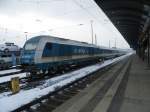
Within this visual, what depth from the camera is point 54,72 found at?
2552 cm

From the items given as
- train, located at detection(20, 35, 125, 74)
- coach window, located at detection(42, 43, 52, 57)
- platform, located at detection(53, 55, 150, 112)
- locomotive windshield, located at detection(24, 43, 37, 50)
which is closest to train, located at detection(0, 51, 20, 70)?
train, located at detection(20, 35, 125, 74)

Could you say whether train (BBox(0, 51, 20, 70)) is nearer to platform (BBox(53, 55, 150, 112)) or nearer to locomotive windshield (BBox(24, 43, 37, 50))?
locomotive windshield (BBox(24, 43, 37, 50))

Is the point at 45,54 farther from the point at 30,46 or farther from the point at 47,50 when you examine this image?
the point at 30,46

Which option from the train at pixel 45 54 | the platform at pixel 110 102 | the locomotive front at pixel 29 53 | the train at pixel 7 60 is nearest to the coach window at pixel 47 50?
the train at pixel 45 54

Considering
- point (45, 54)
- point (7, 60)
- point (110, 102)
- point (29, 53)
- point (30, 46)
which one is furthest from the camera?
point (7, 60)

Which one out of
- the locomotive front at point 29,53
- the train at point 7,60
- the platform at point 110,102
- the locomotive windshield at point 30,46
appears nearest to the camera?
the platform at point 110,102

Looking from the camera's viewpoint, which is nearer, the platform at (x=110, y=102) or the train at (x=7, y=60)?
the platform at (x=110, y=102)

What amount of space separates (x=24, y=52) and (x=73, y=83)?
271 inches

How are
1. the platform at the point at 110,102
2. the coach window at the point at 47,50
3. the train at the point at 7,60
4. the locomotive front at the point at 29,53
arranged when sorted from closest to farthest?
the platform at the point at 110,102 < the locomotive front at the point at 29,53 < the coach window at the point at 47,50 < the train at the point at 7,60

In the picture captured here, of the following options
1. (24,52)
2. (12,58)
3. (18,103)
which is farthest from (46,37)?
(12,58)

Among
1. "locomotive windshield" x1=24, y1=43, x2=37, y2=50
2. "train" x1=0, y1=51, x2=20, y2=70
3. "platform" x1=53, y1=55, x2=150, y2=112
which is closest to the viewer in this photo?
"platform" x1=53, y1=55, x2=150, y2=112

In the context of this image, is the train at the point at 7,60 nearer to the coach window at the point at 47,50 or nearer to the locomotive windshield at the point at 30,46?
the locomotive windshield at the point at 30,46

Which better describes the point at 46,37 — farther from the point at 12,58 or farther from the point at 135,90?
the point at 12,58

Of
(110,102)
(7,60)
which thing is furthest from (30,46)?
(7,60)
